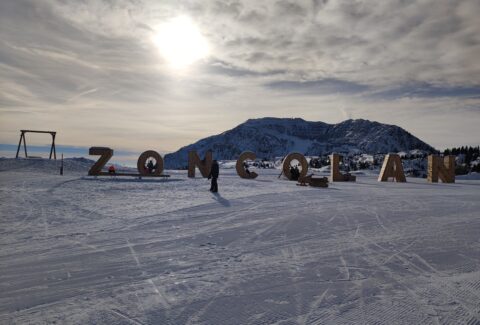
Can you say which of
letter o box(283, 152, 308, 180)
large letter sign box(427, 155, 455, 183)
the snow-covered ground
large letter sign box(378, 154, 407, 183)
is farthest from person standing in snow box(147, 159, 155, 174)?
large letter sign box(427, 155, 455, 183)

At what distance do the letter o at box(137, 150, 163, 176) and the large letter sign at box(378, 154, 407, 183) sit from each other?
18799 mm

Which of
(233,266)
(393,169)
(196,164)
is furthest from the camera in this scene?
(393,169)

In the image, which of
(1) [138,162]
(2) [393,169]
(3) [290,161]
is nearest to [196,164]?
(1) [138,162]

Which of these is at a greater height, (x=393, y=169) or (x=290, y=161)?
(x=290, y=161)

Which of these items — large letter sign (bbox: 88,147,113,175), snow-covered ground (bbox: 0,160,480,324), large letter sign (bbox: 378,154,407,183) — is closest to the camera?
snow-covered ground (bbox: 0,160,480,324)

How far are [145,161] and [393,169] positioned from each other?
2103 cm

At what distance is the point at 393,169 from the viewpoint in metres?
31.1

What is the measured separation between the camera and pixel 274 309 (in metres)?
4.36

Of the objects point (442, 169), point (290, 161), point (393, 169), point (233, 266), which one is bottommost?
point (233, 266)

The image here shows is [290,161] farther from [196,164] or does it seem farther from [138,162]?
[138,162]

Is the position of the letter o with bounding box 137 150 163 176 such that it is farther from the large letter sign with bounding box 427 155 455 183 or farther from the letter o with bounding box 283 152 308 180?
the large letter sign with bounding box 427 155 455 183

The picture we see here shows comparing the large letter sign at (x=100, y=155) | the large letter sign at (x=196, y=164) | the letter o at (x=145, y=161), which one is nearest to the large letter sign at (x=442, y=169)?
the large letter sign at (x=196, y=164)

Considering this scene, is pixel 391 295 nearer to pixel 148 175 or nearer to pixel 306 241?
pixel 306 241

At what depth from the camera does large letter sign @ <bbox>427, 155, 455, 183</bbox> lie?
3034 cm
